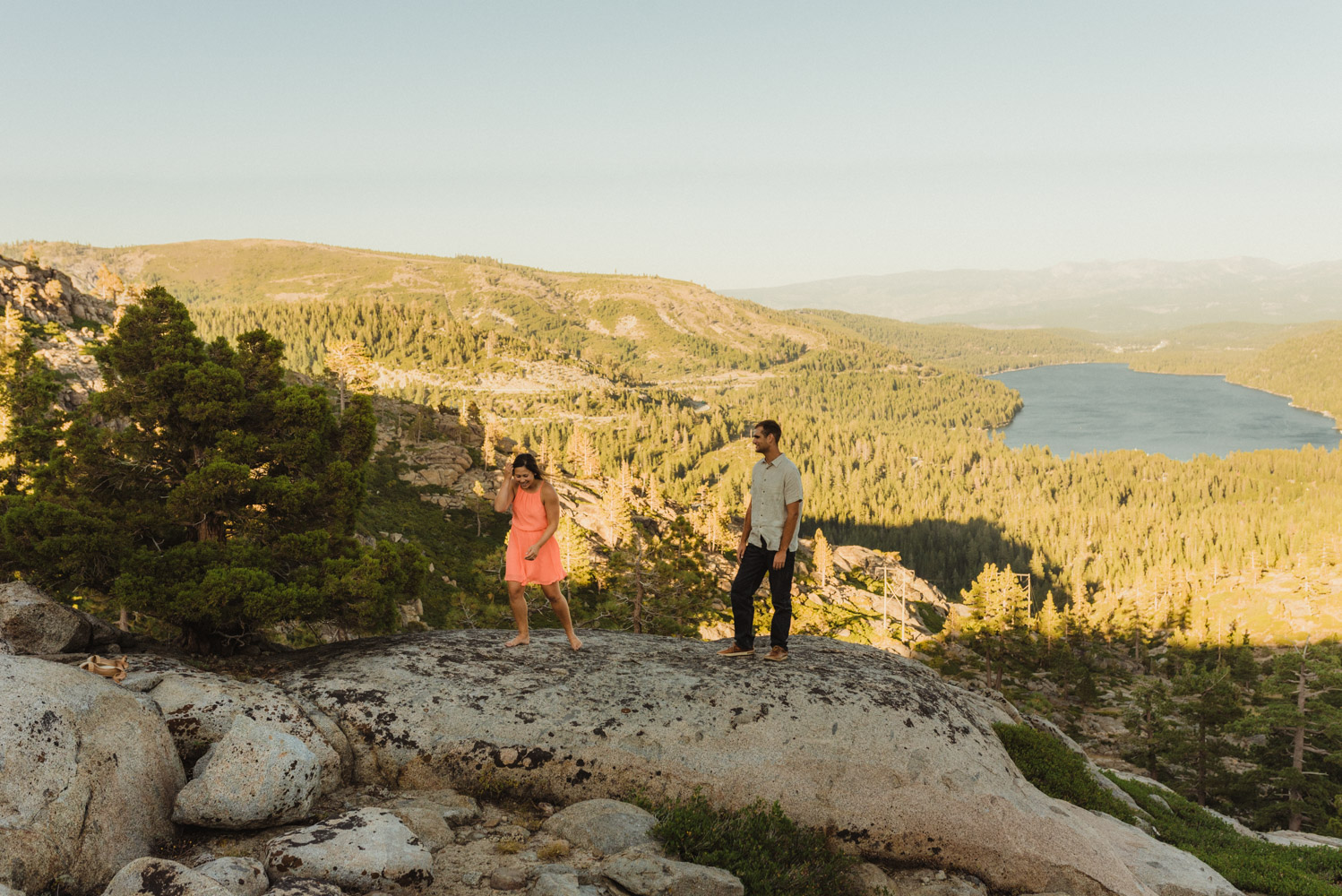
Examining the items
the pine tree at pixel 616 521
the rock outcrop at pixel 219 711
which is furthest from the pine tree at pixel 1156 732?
the rock outcrop at pixel 219 711

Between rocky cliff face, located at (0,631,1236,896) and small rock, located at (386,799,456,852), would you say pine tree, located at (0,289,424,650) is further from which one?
small rock, located at (386,799,456,852)

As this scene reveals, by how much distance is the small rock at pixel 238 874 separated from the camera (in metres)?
6.52

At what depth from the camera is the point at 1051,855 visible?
988 centimetres

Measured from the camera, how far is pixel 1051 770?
14.6 m

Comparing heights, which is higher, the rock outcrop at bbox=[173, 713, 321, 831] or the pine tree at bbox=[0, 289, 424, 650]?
the pine tree at bbox=[0, 289, 424, 650]

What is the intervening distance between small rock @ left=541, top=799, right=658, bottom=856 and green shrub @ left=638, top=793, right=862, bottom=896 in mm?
252

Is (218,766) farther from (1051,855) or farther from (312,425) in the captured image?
(1051,855)

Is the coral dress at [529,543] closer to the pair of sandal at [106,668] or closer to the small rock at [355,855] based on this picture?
the small rock at [355,855]

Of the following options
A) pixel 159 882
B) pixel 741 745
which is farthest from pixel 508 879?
pixel 741 745

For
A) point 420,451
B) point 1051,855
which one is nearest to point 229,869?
point 1051,855

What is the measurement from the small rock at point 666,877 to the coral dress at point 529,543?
190 inches

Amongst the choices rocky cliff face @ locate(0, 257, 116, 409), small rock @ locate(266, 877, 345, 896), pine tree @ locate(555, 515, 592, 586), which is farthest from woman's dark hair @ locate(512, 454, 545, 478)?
rocky cliff face @ locate(0, 257, 116, 409)

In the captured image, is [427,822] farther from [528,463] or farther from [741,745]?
[528,463]

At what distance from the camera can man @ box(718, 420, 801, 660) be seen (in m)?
11.3
